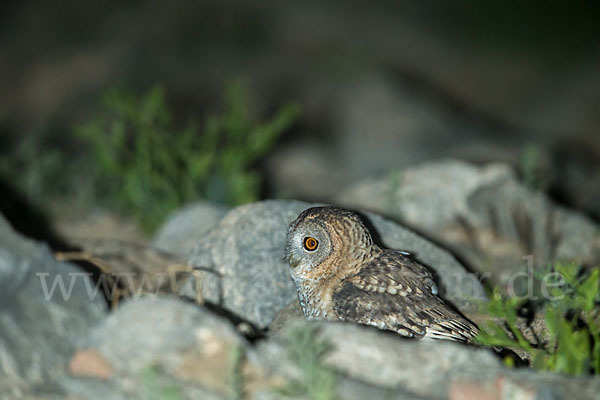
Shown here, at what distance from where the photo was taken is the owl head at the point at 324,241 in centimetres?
377

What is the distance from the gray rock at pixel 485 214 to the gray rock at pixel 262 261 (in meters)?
0.92

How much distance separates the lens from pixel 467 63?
43.9 ft

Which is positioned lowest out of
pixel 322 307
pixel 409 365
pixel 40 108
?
pixel 40 108

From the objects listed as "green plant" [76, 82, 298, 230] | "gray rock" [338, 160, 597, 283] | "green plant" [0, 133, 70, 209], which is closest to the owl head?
"gray rock" [338, 160, 597, 283]

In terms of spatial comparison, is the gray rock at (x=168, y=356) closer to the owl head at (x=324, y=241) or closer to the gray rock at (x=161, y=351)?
the gray rock at (x=161, y=351)

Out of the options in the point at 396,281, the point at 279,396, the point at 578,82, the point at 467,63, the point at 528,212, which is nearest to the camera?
the point at 279,396

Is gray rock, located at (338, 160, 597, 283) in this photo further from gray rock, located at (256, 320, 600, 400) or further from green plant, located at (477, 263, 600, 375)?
gray rock, located at (256, 320, 600, 400)

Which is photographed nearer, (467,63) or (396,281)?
(396,281)

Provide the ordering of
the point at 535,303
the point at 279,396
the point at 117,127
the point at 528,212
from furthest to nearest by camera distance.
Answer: the point at 117,127
the point at 528,212
the point at 535,303
the point at 279,396

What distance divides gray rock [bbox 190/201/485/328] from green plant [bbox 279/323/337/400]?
4.56 ft

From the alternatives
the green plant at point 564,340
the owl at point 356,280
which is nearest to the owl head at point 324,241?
the owl at point 356,280

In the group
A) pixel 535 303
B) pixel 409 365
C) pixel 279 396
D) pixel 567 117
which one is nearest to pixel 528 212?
pixel 535 303

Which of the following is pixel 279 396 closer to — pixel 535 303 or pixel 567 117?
pixel 535 303

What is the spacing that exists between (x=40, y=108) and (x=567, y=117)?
950 centimetres
